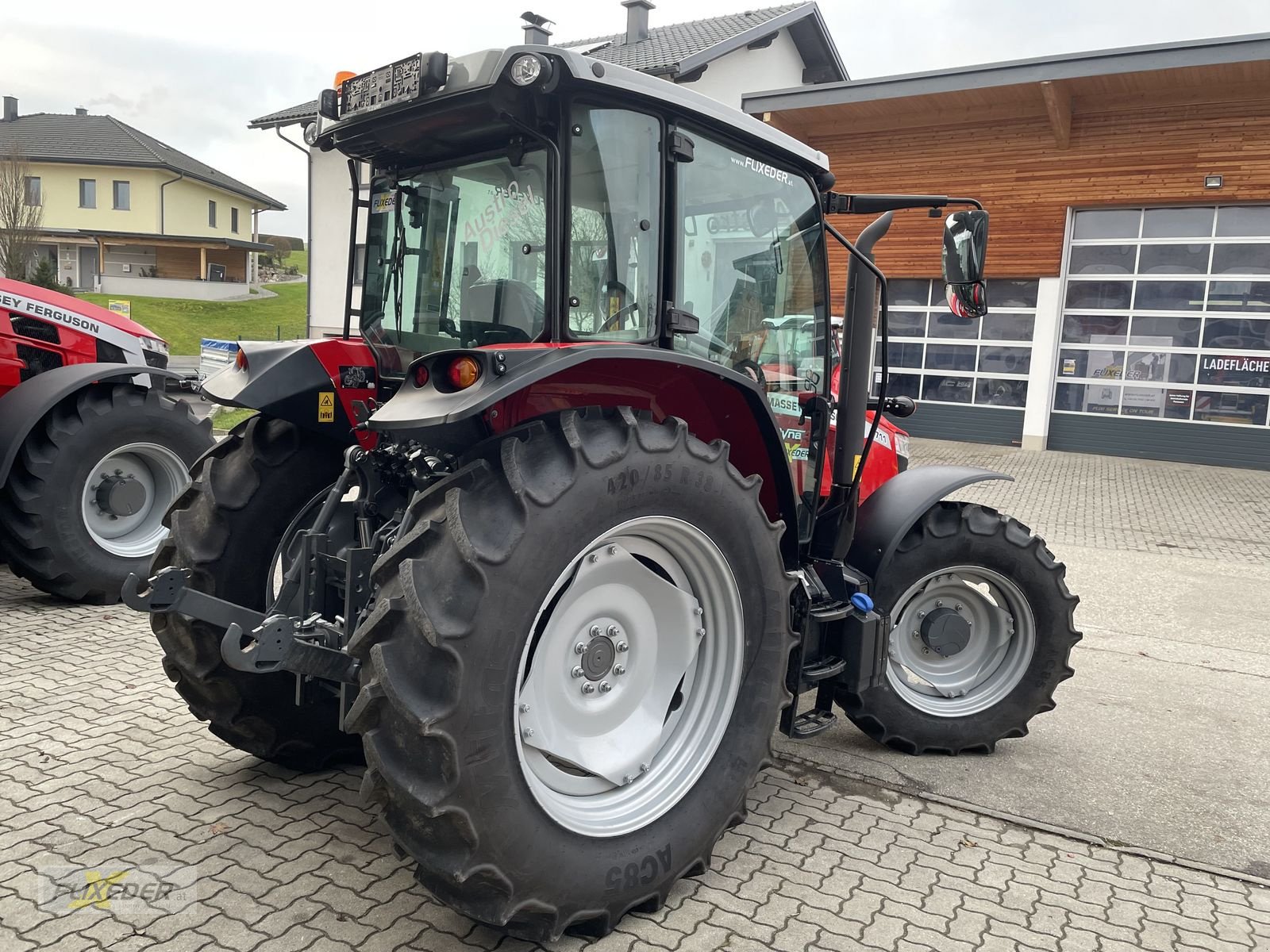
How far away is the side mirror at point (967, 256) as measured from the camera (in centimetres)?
354

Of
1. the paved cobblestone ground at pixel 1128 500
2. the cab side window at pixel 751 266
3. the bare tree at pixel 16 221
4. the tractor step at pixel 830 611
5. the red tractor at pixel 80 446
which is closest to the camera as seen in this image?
the cab side window at pixel 751 266

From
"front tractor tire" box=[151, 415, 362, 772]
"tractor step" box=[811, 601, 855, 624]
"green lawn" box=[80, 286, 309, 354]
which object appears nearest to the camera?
"front tractor tire" box=[151, 415, 362, 772]

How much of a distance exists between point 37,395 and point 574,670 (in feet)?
14.5

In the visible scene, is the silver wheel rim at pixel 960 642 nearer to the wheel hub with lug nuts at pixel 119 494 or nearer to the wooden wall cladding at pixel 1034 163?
the wheel hub with lug nuts at pixel 119 494

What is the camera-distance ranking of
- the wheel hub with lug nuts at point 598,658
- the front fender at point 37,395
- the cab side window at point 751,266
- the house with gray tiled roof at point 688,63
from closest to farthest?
the wheel hub with lug nuts at point 598,658 < the cab side window at point 751,266 < the front fender at point 37,395 < the house with gray tiled roof at point 688,63

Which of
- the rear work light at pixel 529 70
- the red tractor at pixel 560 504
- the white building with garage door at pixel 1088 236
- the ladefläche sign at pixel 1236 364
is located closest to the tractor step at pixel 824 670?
the red tractor at pixel 560 504

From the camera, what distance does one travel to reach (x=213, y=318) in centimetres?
4000

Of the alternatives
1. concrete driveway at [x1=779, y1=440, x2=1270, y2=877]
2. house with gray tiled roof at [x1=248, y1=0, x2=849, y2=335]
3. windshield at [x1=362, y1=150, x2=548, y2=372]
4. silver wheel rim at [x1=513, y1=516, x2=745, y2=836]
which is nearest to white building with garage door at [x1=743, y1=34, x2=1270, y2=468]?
house with gray tiled roof at [x1=248, y1=0, x2=849, y2=335]

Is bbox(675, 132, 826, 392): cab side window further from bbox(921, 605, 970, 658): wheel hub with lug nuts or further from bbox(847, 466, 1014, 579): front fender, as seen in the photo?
bbox(921, 605, 970, 658): wheel hub with lug nuts

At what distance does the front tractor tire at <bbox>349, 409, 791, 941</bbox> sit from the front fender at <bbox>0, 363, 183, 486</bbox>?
4091mm

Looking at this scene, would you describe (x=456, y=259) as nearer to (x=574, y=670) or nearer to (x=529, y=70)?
(x=529, y=70)

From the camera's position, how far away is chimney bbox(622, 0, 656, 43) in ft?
73.0

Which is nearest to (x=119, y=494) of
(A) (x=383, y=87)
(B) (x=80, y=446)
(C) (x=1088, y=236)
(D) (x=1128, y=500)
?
(B) (x=80, y=446)

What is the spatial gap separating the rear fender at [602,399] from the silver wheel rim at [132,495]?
4004mm
